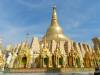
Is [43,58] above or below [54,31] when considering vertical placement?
below

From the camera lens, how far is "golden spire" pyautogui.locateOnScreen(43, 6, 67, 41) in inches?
2051

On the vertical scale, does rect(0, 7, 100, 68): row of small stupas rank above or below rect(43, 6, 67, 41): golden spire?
below

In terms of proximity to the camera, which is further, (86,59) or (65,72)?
(86,59)

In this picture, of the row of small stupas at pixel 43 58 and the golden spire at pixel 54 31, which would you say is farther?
the golden spire at pixel 54 31

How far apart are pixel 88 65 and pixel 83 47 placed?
28.5 ft

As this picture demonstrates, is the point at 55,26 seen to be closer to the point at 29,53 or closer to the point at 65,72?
the point at 29,53

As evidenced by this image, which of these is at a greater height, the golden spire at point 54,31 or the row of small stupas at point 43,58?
the golden spire at point 54,31

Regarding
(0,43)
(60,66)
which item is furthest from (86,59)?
(0,43)

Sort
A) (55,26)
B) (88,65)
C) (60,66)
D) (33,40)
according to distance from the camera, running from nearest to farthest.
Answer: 1. (60,66)
2. (88,65)
3. (33,40)
4. (55,26)

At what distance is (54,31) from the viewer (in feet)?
176

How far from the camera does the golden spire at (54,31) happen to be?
171 feet

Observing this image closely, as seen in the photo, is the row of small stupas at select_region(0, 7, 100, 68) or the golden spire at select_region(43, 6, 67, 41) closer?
the row of small stupas at select_region(0, 7, 100, 68)

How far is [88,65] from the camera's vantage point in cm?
3884

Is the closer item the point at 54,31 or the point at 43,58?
the point at 43,58
